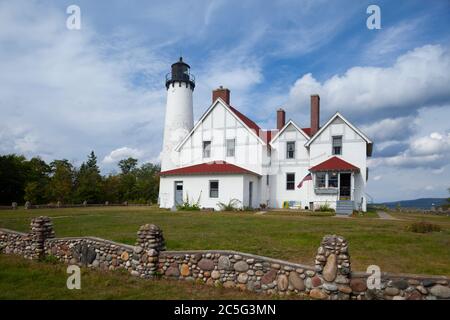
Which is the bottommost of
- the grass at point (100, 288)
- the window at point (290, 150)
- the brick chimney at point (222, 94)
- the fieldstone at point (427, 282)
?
the grass at point (100, 288)

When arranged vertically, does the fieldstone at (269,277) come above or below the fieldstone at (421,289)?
below

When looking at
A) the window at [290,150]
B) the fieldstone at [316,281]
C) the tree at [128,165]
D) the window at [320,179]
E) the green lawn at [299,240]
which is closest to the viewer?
the fieldstone at [316,281]

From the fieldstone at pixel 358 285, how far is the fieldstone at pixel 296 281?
3.12 ft

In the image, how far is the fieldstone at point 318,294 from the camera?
6616mm

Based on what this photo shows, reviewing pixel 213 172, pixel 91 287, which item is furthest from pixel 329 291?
pixel 213 172

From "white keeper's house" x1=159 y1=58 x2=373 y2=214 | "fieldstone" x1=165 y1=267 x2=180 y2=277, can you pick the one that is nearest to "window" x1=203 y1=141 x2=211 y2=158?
"white keeper's house" x1=159 y1=58 x2=373 y2=214

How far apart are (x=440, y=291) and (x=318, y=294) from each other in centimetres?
211

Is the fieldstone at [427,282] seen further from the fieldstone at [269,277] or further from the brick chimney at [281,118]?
the brick chimney at [281,118]

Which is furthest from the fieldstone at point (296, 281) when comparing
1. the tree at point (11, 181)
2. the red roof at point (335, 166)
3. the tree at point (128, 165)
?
the tree at point (128, 165)

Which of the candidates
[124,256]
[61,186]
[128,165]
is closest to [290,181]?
[124,256]

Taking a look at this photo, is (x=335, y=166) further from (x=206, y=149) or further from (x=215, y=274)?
(x=215, y=274)

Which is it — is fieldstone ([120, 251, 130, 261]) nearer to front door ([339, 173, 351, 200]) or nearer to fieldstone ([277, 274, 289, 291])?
fieldstone ([277, 274, 289, 291])

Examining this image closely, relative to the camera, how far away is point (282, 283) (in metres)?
7.06

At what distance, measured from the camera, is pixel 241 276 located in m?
7.51
